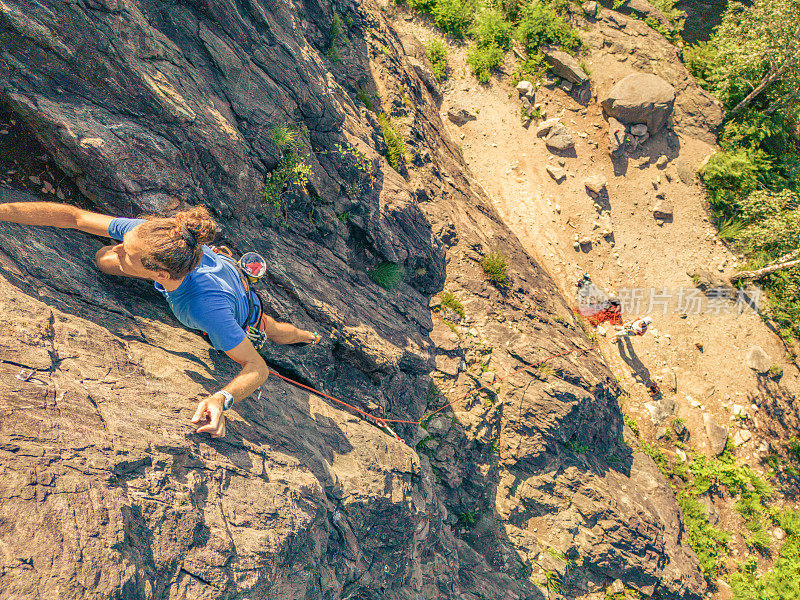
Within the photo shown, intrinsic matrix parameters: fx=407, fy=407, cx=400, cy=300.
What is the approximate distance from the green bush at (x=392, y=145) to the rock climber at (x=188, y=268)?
6.36 metres

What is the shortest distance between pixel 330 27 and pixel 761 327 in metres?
18.9

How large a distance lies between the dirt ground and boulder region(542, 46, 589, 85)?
0.66 meters

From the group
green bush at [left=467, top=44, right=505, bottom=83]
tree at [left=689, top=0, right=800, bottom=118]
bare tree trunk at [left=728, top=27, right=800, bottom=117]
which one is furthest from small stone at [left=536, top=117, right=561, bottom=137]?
bare tree trunk at [left=728, top=27, right=800, bottom=117]

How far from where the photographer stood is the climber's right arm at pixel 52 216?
11.6 feet

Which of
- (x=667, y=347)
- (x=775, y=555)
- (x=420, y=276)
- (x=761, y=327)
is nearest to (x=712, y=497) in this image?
(x=775, y=555)

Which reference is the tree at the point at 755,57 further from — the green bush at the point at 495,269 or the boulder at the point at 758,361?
the green bush at the point at 495,269

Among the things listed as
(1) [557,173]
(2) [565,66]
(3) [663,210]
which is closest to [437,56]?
(2) [565,66]

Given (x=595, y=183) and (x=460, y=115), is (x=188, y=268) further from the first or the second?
(x=595, y=183)

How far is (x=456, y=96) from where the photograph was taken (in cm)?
1659

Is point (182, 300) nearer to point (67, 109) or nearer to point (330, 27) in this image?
point (67, 109)

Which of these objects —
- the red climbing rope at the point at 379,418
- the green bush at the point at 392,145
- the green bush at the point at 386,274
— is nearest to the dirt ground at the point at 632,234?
the red climbing rope at the point at 379,418

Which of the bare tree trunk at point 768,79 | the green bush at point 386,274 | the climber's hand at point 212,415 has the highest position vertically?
the bare tree trunk at point 768,79

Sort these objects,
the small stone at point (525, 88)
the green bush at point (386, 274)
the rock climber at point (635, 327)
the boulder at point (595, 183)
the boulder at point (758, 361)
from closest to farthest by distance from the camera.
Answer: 1. the green bush at point (386, 274)
2. the rock climber at point (635, 327)
3. the boulder at point (758, 361)
4. the boulder at point (595, 183)
5. the small stone at point (525, 88)

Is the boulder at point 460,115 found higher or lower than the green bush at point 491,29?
lower
